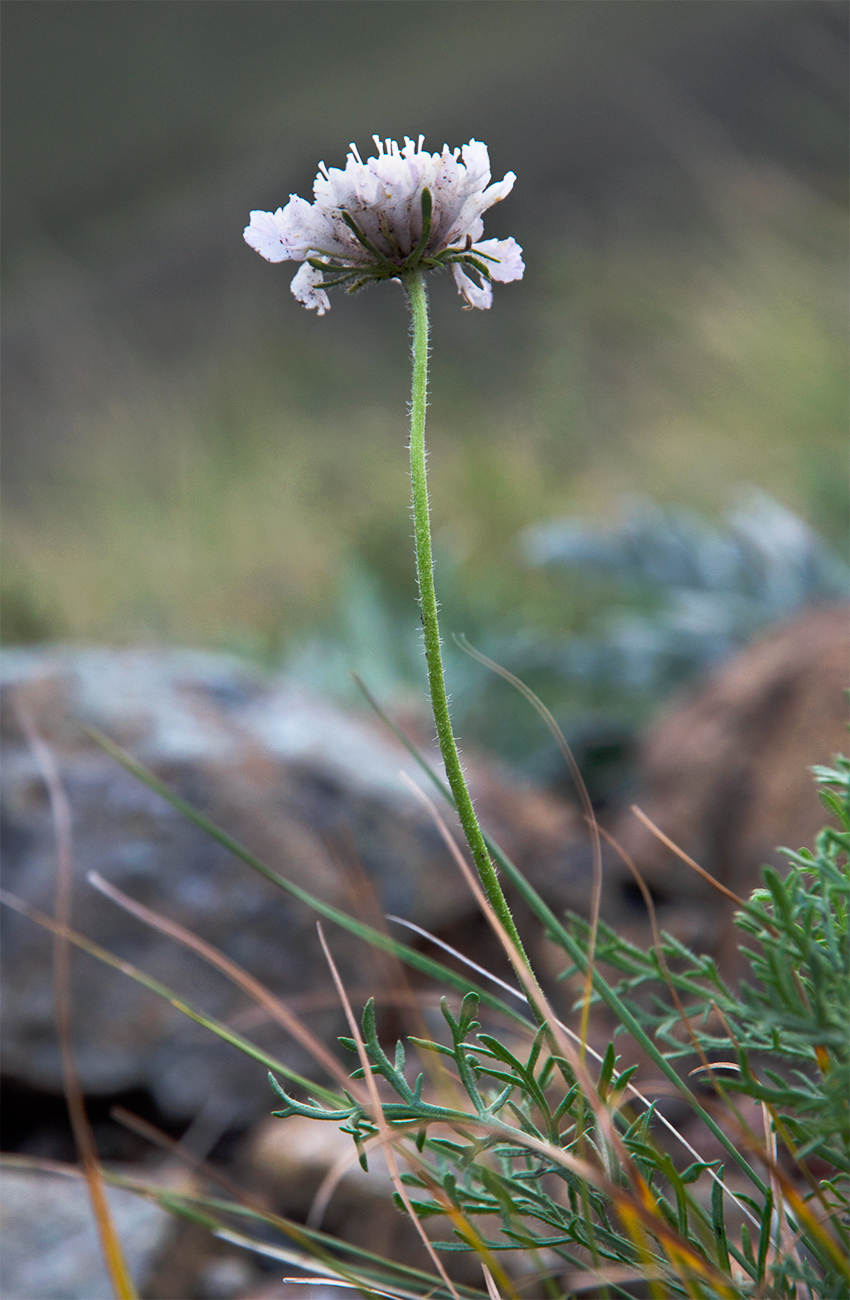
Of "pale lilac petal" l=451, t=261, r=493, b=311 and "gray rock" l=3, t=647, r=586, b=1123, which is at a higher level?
"pale lilac petal" l=451, t=261, r=493, b=311

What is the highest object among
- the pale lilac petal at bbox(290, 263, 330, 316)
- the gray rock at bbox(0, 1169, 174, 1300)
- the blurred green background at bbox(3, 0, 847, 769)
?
the blurred green background at bbox(3, 0, 847, 769)

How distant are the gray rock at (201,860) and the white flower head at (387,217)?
1030 millimetres

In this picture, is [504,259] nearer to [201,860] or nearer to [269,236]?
[269,236]

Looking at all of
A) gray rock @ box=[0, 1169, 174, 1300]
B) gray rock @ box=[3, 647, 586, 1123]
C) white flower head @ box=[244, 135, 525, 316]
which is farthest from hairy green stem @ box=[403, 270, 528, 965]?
gray rock @ box=[3, 647, 586, 1123]

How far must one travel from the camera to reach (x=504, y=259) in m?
0.82

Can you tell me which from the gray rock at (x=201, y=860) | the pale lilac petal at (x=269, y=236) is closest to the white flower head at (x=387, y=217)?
the pale lilac petal at (x=269, y=236)

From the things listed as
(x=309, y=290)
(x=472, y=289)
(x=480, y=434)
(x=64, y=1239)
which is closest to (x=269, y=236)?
(x=309, y=290)

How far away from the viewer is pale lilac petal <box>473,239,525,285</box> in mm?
815

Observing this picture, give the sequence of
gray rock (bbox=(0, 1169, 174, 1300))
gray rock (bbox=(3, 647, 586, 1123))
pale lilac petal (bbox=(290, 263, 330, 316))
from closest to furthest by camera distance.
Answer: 1. pale lilac petal (bbox=(290, 263, 330, 316))
2. gray rock (bbox=(0, 1169, 174, 1300))
3. gray rock (bbox=(3, 647, 586, 1123))

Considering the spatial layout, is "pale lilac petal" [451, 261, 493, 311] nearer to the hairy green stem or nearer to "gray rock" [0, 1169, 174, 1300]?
the hairy green stem

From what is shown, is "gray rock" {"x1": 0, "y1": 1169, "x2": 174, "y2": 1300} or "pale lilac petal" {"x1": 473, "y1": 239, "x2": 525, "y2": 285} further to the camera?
"gray rock" {"x1": 0, "y1": 1169, "x2": 174, "y2": 1300}

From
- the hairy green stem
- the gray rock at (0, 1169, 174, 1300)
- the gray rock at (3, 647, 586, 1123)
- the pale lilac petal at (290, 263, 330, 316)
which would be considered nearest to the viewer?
the hairy green stem

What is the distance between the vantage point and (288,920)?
1.72 metres

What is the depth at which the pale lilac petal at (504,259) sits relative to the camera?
815mm
